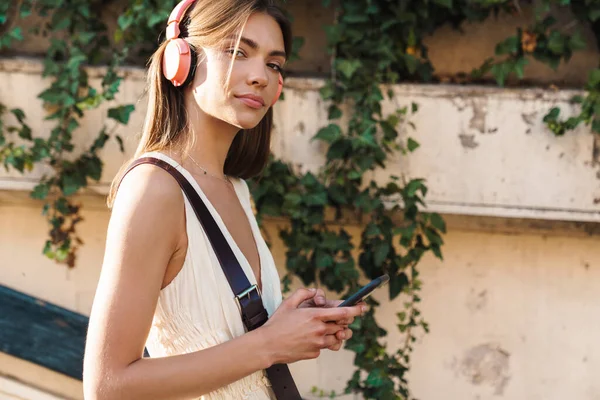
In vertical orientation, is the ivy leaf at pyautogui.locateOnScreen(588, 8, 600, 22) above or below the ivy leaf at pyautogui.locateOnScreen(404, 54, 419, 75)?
above

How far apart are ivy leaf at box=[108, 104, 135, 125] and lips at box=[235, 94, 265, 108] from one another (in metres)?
1.53

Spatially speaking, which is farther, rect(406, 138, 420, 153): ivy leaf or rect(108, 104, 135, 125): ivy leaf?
rect(108, 104, 135, 125): ivy leaf

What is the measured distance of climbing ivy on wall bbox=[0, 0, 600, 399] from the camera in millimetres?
3076

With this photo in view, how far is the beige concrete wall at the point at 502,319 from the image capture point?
3148mm

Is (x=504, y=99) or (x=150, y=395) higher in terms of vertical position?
(x=504, y=99)

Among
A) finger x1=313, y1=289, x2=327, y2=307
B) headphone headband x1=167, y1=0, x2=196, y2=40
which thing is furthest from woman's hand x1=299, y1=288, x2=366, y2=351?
headphone headband x1=167, y1=0, x2=196, y2=40

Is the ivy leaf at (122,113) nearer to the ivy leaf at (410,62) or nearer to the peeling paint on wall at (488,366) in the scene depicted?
the ivy leaf at (410,62)

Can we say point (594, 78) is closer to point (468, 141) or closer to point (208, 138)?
point (468, 141)

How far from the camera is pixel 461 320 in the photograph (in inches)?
128

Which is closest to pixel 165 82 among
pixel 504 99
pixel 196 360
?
pixel 196 360

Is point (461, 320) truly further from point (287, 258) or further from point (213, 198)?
point (213, 198)

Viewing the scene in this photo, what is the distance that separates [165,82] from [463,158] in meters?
1.56

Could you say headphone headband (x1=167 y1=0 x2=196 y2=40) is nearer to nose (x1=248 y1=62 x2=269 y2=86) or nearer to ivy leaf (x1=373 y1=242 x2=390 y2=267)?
nose (x1=248 y1=62 x2=269 y2=86)

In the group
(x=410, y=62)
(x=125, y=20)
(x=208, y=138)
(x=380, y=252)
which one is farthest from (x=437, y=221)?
(x=125, y=20)
